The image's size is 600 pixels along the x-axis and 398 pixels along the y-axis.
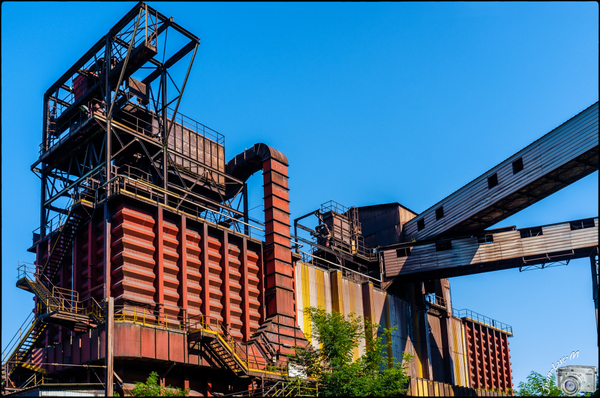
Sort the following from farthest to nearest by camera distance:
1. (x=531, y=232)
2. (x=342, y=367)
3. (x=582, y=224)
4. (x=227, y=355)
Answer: (x=531, y=232) < (x=582, y=224) < (x=342, y=367) < (x=227, y=355)

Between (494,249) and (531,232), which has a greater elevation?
(531,232)

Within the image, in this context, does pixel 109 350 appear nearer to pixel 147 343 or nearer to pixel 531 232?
pixel 147 343

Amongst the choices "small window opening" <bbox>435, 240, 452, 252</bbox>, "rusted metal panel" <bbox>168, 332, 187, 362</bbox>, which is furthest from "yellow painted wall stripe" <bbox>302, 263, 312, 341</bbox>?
"rusted metal panel" <bbox>168, 332, 187, 362</bbox>

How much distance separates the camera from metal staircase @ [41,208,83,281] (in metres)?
36.7

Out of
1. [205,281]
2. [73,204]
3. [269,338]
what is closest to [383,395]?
[269,338]

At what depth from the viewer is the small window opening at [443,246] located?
1937 inches

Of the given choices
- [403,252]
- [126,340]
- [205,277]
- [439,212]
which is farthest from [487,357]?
[126,340]

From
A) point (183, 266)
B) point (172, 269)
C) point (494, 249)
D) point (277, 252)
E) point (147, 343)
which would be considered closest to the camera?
point (147, 343)

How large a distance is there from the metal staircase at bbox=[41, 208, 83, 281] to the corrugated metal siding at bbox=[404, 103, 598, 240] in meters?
24.9

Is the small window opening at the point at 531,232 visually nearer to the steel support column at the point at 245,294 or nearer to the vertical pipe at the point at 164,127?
the steel support column at the point at 245,294

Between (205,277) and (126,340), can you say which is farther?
(205,277)

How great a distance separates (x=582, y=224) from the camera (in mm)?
44438

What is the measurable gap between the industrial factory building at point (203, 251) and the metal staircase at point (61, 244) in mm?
73

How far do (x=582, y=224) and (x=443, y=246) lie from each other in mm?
9345
